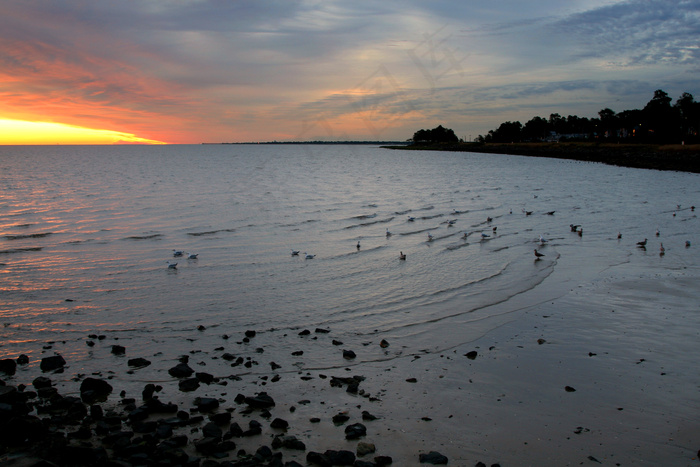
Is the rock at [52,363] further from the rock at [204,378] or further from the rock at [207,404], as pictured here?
the rock at [207,404]

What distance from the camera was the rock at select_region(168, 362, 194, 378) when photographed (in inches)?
365

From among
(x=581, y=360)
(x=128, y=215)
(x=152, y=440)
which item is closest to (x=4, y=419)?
(x=152, y=440)

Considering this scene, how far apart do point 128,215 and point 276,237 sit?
1353cm

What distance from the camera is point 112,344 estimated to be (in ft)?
36.0

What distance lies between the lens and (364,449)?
267 inches

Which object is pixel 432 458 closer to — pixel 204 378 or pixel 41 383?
pixel 204 378

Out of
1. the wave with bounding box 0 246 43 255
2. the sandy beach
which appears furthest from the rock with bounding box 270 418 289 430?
the wave with bounding box 0 246 43 255

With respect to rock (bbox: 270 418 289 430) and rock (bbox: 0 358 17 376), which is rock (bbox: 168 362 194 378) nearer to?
rock (bbox: 270 418 289 430)

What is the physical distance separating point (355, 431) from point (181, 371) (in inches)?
165

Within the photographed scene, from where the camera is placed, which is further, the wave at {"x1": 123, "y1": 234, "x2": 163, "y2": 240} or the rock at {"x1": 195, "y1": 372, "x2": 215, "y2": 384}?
the wave at {"x1": 123, "y1": 234, "x2": 163, "y2": 240}

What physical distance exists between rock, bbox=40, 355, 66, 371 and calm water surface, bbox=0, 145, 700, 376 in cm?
48

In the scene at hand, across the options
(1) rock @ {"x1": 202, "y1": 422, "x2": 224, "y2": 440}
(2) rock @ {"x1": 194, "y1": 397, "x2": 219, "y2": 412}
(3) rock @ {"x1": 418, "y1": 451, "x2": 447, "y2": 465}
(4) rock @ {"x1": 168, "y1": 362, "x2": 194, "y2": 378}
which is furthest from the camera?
(4) rock @ {"x1": 168, "y1": 362, "x2": 194, "y2": 378}

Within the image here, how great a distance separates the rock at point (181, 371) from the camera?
9.28 m

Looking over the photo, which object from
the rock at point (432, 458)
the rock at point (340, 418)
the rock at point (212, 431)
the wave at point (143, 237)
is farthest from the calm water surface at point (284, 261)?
the rock at point (432, 458)
